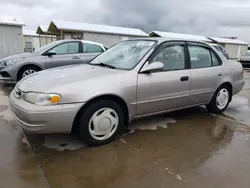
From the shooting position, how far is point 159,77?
142 inches

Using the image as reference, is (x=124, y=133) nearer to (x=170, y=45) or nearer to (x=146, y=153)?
(x=146, y=153)

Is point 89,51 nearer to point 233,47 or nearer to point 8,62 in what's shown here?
point 8,62

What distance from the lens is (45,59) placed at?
6934mm

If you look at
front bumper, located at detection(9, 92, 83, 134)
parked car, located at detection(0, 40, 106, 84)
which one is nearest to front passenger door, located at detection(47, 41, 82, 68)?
parked car, located at detection(0, 40, 106, 84)

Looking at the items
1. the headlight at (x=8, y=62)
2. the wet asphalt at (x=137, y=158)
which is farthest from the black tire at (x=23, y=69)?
the wet asphalt at (x=137, y=158)

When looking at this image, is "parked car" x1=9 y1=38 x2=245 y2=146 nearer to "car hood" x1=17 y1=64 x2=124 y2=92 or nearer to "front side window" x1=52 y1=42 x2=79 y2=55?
"car hood" x1=17 y1=64 x2=124 y2=92

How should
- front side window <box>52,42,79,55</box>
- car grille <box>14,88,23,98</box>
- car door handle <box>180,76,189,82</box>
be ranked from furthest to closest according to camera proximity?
front side window <box>52,42,79,55</box>, car door handle <box>180,76,189,82</box>, car grille <box>14,88,23,98</box>

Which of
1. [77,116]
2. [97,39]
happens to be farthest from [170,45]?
[97,39]

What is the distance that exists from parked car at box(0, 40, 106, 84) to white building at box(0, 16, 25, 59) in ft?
22.5

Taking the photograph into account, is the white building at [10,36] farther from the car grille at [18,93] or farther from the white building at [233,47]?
the white building at [233,47]

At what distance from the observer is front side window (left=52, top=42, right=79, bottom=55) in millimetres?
7335

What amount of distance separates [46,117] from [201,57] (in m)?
3.01

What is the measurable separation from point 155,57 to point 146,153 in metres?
1.49

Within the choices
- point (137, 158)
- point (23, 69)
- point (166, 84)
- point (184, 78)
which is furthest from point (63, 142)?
point (23, 69)
